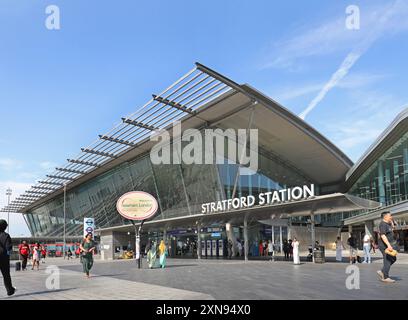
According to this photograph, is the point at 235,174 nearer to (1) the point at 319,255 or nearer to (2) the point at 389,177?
(2) the point at 389,177

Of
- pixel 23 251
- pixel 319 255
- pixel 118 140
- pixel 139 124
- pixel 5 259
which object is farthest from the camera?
pixel 118 140

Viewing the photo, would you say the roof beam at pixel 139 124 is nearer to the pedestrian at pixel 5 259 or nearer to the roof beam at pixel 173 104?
the roof beam at pixel 173 104

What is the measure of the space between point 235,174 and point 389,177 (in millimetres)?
13607

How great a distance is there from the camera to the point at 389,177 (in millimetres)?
38500

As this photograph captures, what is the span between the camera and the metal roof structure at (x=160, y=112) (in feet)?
86.8

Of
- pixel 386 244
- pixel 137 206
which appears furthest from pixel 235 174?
pixel 386 244

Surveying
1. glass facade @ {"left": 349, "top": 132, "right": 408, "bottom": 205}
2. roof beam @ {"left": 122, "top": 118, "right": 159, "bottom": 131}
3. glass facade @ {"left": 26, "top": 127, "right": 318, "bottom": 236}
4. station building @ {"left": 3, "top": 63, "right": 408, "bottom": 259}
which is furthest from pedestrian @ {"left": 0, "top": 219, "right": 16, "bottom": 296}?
glass facade @ {"left": 349, "top": 132, "right": 408, "bottom": 205}

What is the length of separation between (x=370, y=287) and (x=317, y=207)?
44.7 feet

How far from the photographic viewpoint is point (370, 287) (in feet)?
35.6

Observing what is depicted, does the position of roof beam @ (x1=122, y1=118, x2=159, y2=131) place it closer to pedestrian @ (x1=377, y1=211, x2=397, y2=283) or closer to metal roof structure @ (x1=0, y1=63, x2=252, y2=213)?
metal roof structure @ (x1=0, y1=63, x2=252, y2=213)

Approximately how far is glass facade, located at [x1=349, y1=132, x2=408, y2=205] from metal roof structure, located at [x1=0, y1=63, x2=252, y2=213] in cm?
1557

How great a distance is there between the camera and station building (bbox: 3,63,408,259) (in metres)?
28.7

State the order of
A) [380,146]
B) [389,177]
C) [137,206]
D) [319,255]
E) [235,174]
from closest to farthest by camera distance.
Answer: [319,255], [137,206], [235,174], [380,146], [389,177]
